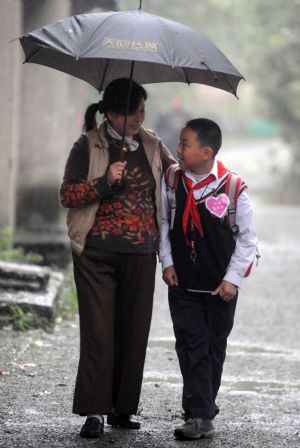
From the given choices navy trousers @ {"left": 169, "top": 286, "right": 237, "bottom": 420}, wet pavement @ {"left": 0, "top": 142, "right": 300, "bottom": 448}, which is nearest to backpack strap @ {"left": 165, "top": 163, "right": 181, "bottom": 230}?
navy trousers @ {"left": 169, "top": 286, "right": 237, "bottom": 420}

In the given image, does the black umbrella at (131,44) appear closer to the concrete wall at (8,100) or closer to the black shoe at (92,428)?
the black shoe at (92,428)

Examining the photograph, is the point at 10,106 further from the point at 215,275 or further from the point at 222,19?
the point at 222,19

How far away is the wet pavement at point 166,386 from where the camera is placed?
204 inches

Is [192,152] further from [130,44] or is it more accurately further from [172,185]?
[130,44]

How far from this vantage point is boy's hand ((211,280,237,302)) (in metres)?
5.10

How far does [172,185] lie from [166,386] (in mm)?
1901

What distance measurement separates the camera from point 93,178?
5.03 meters

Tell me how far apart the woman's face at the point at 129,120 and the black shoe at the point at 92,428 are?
1.49m

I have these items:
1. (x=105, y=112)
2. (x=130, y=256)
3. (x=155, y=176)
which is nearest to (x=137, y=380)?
(x=130, y=256)

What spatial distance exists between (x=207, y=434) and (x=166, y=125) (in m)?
15.1

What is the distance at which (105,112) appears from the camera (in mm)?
5086

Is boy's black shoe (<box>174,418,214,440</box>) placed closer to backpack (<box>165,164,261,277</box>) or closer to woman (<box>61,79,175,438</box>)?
woman (<box>61,79,175,438</box>)

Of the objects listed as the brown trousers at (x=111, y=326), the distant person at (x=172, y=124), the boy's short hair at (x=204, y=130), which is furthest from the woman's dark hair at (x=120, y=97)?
the distant person at (x=172, y=124)

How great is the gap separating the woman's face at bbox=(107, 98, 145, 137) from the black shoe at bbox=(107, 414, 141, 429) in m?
1.51
